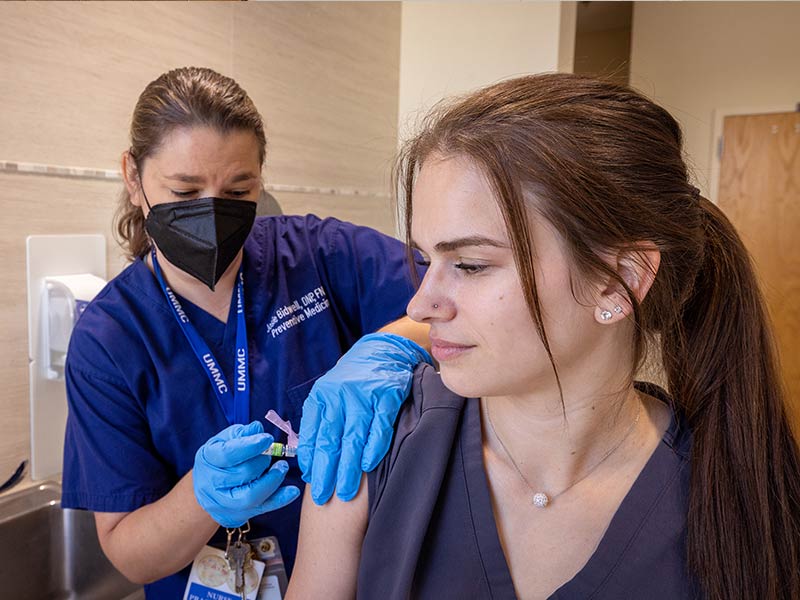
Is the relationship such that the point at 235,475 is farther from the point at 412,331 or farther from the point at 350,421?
the point at 412,331

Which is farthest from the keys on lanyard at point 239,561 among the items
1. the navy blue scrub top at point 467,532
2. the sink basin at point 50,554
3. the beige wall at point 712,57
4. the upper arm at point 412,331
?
the beige wall at point 712,57

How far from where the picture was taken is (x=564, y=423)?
1051mm

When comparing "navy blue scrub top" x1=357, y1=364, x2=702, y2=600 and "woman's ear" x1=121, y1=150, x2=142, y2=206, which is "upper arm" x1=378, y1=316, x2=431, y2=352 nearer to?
"navy blue scrub top" x1=357, y1=364, x2=702, y2=600

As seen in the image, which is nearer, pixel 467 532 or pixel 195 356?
pixel 467 532

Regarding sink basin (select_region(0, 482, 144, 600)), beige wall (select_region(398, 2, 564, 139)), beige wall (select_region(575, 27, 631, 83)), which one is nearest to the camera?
sink basin (select_region(0, 482, 144, 600))

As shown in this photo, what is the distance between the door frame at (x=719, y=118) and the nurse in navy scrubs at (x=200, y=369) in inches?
154

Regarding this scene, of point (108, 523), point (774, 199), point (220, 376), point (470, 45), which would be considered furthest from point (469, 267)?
point (774, 199)

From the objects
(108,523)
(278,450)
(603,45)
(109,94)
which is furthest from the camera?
(603,45)

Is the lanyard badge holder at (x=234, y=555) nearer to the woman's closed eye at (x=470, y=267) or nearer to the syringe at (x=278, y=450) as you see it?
the syringe at (x=278, y=450)

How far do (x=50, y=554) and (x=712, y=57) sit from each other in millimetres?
4885

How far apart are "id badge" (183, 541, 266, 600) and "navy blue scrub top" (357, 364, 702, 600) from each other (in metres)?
0.41

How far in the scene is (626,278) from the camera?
96cm

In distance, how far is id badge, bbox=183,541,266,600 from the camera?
4.25 ft

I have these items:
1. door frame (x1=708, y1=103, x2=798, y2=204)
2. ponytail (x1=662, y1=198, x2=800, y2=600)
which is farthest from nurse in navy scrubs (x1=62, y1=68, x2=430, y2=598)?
door frame (x1=708, y1=103, x2=798, y2=204)
